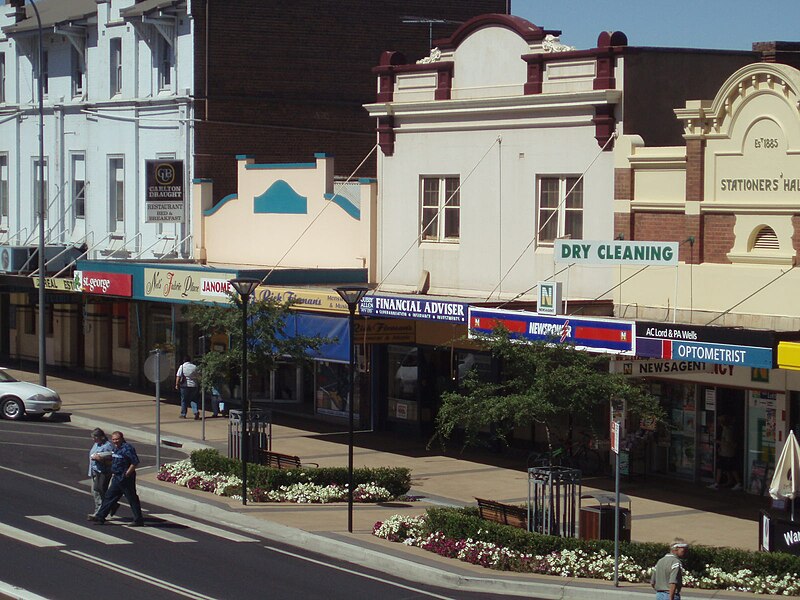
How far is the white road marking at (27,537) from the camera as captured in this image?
20.7m

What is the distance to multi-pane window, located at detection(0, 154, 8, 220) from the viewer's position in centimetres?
5116

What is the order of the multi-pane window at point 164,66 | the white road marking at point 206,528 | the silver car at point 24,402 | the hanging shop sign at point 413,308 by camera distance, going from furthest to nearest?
1. the multi-pane window at point 164,66
2. the silver car at point 24,402
3. the hanging shop sign at point 413,308
4. the white road marking at point 206,528

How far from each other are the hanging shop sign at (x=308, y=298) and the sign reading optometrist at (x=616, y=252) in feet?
17.5

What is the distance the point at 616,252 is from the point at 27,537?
38.5 feet

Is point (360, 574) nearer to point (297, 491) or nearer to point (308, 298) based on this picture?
point (297, 491)

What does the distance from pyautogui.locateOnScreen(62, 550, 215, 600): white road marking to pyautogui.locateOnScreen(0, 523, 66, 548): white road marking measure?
60 cm

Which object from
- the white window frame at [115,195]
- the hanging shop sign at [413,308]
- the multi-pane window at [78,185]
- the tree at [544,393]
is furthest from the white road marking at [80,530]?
the multi-pane window at [78,185]

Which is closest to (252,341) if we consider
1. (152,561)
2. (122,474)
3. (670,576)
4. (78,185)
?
(122,474)

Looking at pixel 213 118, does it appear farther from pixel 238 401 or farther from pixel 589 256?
pixel 589 256

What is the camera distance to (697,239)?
25.4m

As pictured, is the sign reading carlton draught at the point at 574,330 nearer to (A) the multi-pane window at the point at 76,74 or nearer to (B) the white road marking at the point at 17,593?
(B) the white road marking at the point at 17,593

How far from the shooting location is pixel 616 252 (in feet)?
85.1

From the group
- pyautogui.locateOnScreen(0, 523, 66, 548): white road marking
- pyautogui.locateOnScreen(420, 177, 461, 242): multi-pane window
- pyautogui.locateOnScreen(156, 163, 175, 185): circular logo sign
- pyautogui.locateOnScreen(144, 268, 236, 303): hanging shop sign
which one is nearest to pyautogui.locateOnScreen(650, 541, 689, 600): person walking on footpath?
pyautogui.locateOnScreen(0, 523, 66, 548): white road marking

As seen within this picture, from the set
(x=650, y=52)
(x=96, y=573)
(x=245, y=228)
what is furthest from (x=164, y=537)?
(x=245, y=228)
